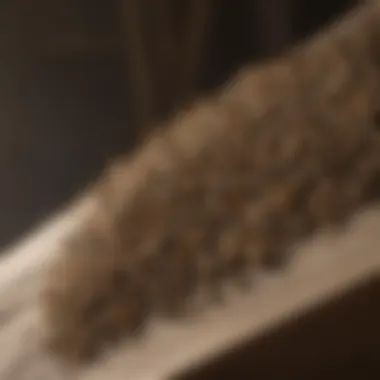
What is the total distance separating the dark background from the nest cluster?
31 cm

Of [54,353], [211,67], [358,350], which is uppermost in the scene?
[211,67]

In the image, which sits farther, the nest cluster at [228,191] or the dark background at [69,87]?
the dark background at [69,87]

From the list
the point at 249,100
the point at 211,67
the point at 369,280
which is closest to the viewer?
the point at 369,280

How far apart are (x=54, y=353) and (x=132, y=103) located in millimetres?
420

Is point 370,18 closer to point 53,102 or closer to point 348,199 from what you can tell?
point 348,199

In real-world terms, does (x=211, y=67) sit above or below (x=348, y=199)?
above

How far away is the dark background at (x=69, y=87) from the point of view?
2.95 ft

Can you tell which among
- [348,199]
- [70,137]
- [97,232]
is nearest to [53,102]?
[70,137]

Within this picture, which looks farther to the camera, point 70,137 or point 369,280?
point 70,137

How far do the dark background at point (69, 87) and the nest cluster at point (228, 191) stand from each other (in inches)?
12.2

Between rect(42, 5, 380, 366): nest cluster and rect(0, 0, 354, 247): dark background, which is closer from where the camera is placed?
rect(42, 5, 380, 366): nest cluster

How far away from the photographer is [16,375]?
62 cm

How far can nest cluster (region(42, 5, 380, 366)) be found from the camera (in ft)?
1.55

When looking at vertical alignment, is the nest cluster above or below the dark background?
below
